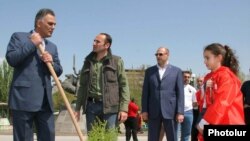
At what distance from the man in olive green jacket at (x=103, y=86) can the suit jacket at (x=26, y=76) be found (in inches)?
42.2

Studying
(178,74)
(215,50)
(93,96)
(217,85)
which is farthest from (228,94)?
(178,74)

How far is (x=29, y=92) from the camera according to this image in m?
4.94

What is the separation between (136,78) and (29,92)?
243 ft

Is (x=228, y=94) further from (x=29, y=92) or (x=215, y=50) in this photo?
(x=29, y=92)

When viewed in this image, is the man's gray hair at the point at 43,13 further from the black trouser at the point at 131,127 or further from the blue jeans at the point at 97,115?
the black trouser at the point at 131,127

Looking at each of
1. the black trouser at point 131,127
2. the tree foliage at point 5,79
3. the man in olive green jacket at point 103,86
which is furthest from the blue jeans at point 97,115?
the tree foliage at point 5,79

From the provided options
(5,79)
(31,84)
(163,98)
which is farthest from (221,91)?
(5,79)

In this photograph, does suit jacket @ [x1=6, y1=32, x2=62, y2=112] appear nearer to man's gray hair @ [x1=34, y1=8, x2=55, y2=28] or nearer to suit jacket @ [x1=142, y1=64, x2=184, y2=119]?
man's gray hair @ [x1=34, y1=8, x2=55, y2=28]

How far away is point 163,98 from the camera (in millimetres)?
7211

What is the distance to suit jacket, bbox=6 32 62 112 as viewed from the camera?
4852 millimetres

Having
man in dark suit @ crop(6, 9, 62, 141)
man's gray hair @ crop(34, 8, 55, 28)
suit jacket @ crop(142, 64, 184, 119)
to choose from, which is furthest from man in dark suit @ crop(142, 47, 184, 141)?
man's gray hair @ crop(34, 8, 55, 28)

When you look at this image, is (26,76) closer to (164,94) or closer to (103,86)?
(103,86)

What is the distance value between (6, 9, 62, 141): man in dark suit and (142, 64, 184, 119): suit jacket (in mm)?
2481

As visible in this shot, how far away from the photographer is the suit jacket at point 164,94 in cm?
718
